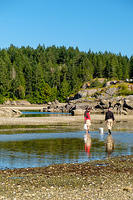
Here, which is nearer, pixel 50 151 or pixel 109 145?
pixel 50 151

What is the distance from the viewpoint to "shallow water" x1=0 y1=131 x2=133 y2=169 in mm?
17906

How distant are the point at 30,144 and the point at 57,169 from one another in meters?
9.48

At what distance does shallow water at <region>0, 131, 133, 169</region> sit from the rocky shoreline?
1736 mm

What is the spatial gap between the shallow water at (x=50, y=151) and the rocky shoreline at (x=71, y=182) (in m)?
1.74

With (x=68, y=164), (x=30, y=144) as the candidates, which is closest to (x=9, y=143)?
(x=30, y=144)

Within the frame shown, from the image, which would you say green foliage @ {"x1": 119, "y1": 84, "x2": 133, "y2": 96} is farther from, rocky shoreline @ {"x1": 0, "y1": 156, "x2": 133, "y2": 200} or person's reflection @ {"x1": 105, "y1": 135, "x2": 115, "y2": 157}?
rocky shoreline @ {"x1": 0, "y1": 156, "x2": 133, "y2": 200}

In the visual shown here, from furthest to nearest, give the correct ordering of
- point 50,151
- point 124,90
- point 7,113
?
1. point 124,90
2. point 7,113
3. point 50,151

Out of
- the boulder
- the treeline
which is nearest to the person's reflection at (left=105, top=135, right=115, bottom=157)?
the boulder

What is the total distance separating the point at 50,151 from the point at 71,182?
8687mm

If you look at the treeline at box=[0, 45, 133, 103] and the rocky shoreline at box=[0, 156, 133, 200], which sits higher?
the treeline at box=[0, 45, 133, 103]

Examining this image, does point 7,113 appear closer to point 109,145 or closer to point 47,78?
point 109,145

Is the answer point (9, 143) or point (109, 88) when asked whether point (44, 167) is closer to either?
point (9, 143)

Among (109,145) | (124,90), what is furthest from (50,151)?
(124,90)

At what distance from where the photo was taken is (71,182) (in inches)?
507
